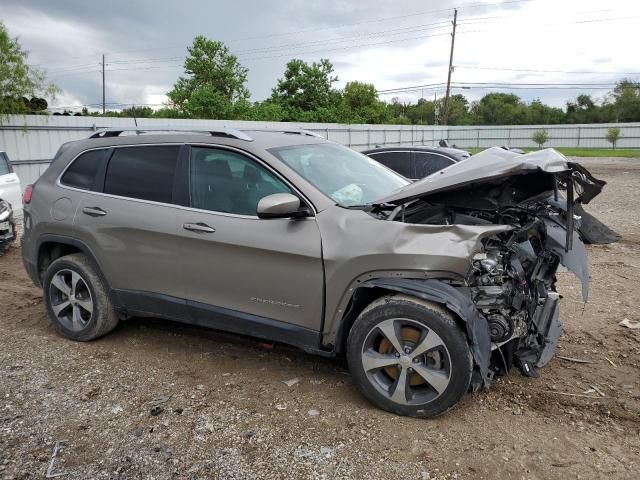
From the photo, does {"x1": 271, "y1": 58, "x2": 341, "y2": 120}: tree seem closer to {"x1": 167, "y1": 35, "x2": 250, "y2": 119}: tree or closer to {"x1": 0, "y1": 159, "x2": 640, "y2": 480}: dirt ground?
{"x1": 167, "y1": 35, "x2": 250, "y2": 119}: tree

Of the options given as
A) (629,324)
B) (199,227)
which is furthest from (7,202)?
(629,324)

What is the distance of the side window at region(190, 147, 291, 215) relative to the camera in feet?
12.0

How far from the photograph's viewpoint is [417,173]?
35.7 ft

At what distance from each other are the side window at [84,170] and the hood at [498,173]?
2.54 metres

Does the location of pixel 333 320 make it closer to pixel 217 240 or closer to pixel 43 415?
pixel 217 240

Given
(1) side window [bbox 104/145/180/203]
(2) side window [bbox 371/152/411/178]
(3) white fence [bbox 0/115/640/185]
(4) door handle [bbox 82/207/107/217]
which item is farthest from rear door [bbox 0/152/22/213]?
(2) side window [bbox 371/152/411/178]

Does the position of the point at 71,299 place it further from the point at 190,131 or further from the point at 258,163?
the point at 258,163

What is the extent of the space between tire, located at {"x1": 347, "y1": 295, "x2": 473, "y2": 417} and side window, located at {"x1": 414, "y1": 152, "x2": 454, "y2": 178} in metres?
8.02

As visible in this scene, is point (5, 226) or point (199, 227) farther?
point (5, 226)

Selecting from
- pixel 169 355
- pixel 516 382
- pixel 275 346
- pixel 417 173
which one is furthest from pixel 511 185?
pixel 417 173

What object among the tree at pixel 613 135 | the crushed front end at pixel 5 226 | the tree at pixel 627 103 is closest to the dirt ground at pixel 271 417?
the crushed front end at pixel 5 226

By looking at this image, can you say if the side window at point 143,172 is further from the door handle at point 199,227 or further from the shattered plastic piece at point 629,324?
the shattered plastic piece at point 629,324

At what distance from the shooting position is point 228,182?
3.81m

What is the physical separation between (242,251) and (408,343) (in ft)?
4.15
